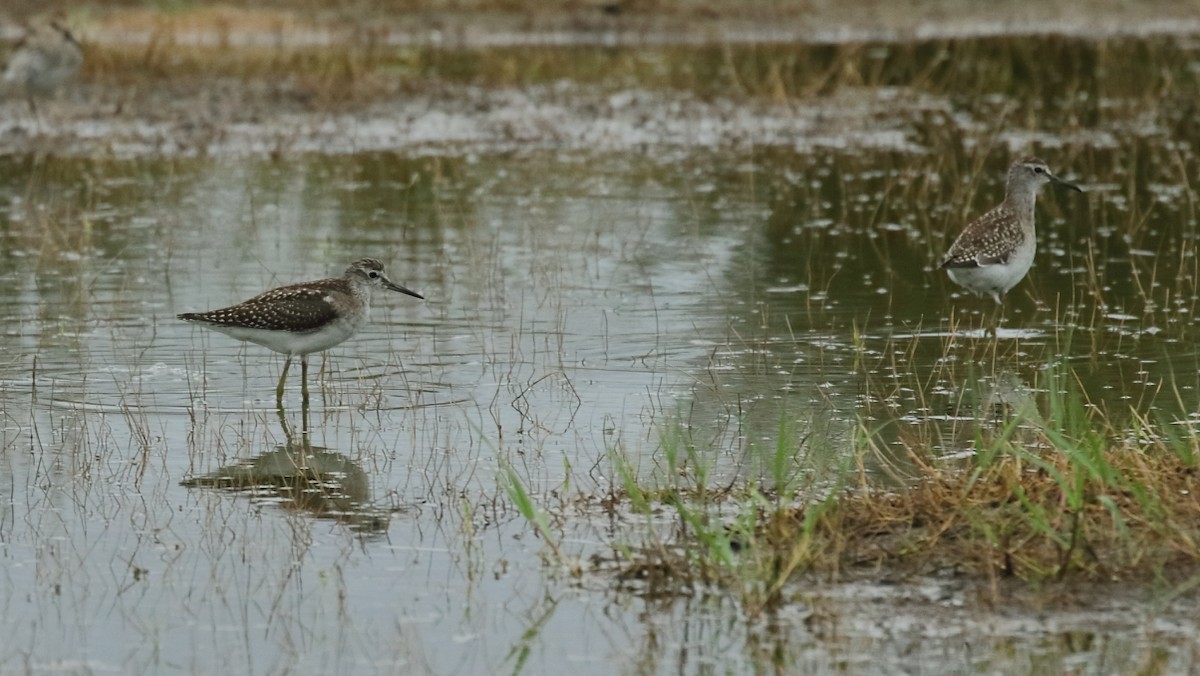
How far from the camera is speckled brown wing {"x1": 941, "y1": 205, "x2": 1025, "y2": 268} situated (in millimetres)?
12516

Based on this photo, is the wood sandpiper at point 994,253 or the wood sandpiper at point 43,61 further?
the wood sandpiper at point 43,61

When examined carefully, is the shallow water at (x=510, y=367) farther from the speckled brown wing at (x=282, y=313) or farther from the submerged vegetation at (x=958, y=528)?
the speckled brown wing at (x=282, y=313)

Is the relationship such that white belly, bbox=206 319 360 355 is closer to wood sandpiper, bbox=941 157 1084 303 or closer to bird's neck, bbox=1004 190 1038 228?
wood sandpiper, bbox=941 157 1084 303

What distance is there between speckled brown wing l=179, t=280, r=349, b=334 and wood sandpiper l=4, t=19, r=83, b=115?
13.1m

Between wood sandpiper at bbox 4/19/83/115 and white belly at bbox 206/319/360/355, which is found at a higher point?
wood sandpiper at bbox 4/19/83/115

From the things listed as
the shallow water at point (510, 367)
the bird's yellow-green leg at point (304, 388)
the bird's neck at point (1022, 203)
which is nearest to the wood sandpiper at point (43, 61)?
the shallow water at point (510, 367)

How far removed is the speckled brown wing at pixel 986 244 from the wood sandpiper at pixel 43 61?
14236 mm

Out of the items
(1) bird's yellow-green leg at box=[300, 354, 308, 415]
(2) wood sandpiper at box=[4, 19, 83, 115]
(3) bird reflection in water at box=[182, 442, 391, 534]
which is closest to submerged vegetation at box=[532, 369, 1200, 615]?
(3) bird reflection in water at box=[182, 442, 391, 534]

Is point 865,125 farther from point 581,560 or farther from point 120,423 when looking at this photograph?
point 581,560

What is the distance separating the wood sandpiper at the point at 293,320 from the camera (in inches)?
435

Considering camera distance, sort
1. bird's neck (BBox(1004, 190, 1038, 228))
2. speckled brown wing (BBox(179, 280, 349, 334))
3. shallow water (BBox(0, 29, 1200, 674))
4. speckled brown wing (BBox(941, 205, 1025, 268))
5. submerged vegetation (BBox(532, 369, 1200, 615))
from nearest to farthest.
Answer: shallow water (BBox(0, 29, 1200, 674)) → submerged vegetation (BBox(532, 369, 1200, 615)) → speckled brown wing (BBox(179, 280, 349, 334)) → speckled brown wing (BBox(941, 205, 1025, 268)) → bird's neck (BBox(1004, 190, 1038, 228))

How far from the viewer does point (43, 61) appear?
76.8ft

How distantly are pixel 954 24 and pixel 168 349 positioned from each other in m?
24.8

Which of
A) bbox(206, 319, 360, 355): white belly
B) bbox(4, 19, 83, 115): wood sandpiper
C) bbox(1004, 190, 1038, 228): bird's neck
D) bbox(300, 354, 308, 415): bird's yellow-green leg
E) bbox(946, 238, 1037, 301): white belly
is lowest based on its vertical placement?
bbox(300, 354, 308, 415): bird's yellow-green leg
